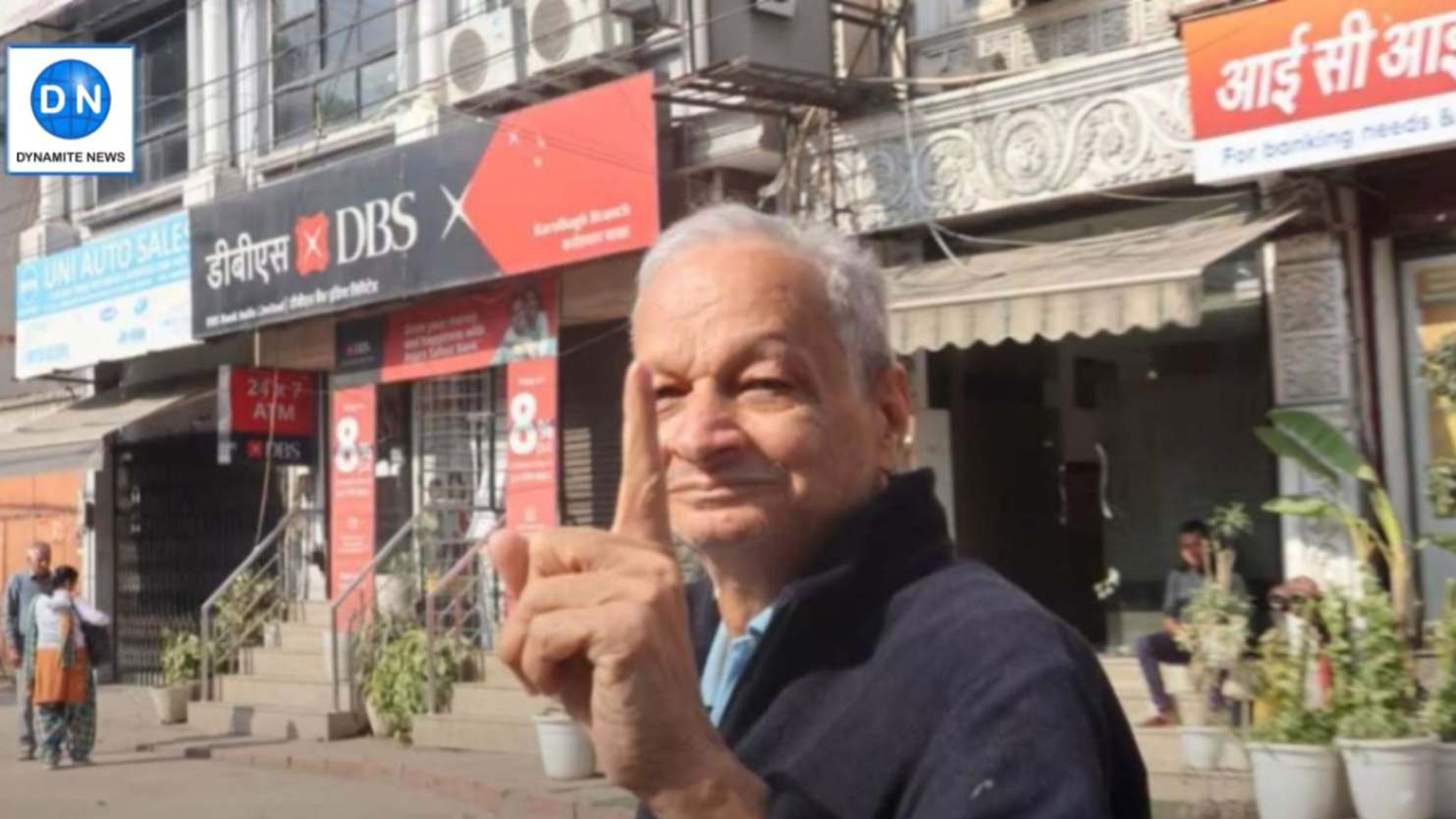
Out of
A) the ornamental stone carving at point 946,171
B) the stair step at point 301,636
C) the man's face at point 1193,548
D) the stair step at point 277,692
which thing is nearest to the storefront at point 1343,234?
the man's face at point 1193,548

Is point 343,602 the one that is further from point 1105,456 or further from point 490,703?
point 1105,456

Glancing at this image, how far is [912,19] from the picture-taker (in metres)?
11.8

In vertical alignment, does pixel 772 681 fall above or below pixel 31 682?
above

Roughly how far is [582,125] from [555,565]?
36.4 feet

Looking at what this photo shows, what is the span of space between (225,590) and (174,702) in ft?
4.15

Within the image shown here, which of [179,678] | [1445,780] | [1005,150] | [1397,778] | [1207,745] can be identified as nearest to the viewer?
[1397,778]

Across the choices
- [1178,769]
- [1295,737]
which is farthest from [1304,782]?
[1178,769]

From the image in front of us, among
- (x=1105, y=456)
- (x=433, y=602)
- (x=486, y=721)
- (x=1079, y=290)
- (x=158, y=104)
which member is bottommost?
(x=486, y=721)

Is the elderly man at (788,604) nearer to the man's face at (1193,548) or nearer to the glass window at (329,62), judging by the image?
the man's face at (1193,548)

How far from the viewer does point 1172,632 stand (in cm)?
985

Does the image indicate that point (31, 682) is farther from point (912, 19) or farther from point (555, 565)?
point (555, 565)

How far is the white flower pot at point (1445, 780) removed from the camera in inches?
310

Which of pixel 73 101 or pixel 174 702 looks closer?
pixel 174 702

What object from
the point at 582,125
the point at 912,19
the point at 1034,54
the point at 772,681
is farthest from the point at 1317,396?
the point at 772,681
